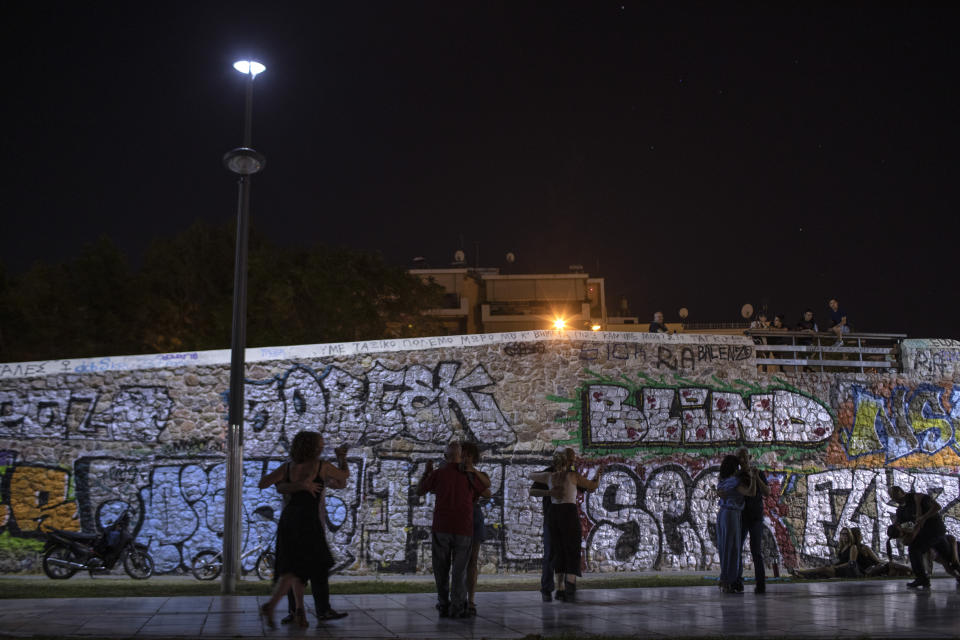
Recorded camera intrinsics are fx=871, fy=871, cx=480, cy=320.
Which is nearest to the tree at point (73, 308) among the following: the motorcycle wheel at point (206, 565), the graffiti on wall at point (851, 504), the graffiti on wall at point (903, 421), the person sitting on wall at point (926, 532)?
the motorcycle wheel at point (206, 565)

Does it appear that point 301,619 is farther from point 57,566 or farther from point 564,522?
point 57,566

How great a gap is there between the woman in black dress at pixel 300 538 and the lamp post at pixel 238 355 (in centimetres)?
412

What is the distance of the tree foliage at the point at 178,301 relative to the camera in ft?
90.7

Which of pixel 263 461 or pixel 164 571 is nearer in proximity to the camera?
pixel 164 571

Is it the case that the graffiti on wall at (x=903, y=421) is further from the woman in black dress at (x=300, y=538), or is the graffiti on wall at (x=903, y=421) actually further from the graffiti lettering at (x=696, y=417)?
the woman in black dress at (x=300, y=538)

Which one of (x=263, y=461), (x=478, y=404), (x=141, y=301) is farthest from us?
(x=141, y=301)

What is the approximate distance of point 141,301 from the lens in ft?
95.3

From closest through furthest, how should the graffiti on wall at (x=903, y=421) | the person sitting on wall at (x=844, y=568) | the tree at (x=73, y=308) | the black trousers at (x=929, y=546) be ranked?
the black trousers at (x=929, y=546) → the person sitting on wall at (x=844, y=568) → the graffiti on wall at (x=903, y=421) → the tree at (x=73, y=308)

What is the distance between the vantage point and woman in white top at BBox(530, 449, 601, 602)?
955 centimetres

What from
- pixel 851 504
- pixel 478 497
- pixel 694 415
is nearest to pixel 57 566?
pixel 478 497

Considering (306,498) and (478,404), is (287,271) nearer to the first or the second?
(478,404)

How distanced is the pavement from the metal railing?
30.8 ft

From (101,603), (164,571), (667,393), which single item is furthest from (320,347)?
(101,603)

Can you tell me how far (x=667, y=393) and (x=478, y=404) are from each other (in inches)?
160
